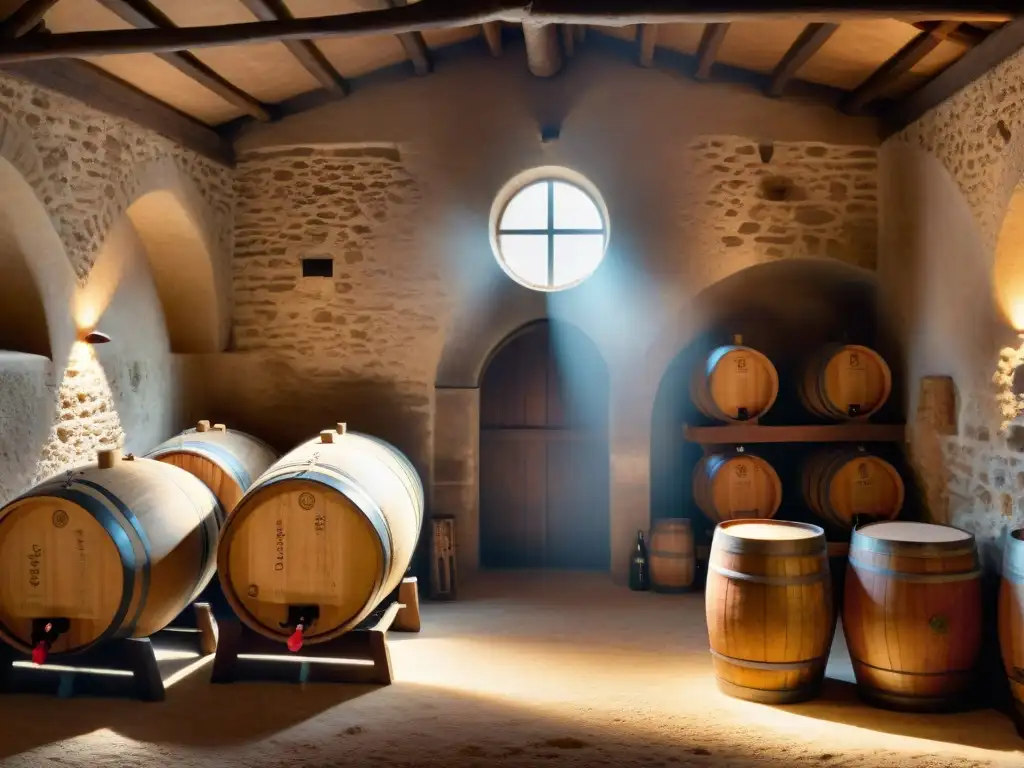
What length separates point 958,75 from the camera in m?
4.95

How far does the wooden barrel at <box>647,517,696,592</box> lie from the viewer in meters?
6.00

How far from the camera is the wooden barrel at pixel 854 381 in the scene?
18.6 ft

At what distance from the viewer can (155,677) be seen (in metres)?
3.94

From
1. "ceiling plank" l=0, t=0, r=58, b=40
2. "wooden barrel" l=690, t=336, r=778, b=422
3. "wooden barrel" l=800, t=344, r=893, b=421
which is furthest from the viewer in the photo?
"wooden barrel" l=690, t=336, r=778, b=422

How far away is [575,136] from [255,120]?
7.75ft

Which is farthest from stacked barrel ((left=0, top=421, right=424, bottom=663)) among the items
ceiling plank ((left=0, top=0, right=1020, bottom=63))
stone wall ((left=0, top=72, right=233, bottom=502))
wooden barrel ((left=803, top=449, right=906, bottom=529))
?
wooden barrel ((left=803, top=449, right=906, bottom=529))

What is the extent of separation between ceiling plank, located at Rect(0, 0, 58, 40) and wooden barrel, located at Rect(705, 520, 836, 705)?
13.2 ft

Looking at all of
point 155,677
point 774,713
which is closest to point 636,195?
point 774,713

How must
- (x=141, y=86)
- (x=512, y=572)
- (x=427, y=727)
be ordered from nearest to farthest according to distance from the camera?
1. (x=427, y=727)
2. (x=141, y=86)
3. (x=512, y=572)

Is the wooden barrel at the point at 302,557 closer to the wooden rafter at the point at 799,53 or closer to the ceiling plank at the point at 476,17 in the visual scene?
the ceiling plank at the point at 476,17

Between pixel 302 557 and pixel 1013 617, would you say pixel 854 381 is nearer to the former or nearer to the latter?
pixel 1013 617

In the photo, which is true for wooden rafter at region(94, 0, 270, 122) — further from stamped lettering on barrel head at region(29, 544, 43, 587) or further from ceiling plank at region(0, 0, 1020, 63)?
stamped lettering on barrel head at region(29, 544, 43, 587)

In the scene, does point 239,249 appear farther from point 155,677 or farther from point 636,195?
point 155,677

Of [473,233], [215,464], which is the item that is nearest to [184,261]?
[215,464]
